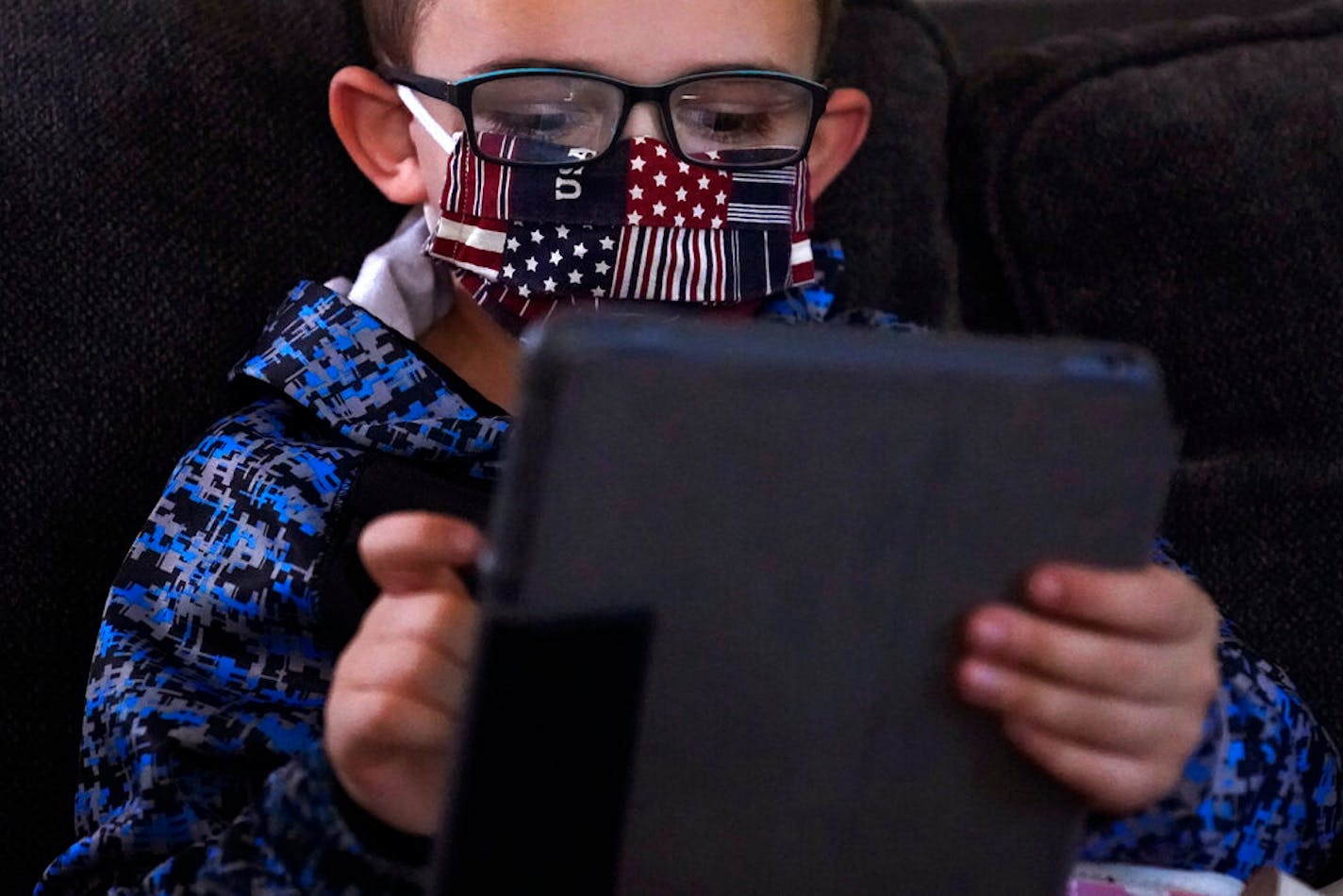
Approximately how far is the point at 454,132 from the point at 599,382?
0.60m

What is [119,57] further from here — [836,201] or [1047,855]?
[1047,855]

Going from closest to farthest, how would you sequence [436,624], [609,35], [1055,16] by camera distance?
1. [436,624]
2. [609,35]
3. [1055,16]

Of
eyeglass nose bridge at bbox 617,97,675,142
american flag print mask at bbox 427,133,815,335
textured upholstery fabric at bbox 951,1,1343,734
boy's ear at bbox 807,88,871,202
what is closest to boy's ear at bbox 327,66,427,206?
american flag print mask at bbox 427,133,815,335

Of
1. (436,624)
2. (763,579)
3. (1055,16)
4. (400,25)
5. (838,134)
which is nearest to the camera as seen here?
(763,579)

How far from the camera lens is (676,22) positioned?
0.91 metres

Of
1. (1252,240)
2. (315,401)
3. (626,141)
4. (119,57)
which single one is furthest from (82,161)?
(1252,240)

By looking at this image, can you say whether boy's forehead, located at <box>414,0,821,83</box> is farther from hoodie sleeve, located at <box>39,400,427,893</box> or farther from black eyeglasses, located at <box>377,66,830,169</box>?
hoodie sleeve, located at <box>39,400,427,893</box>

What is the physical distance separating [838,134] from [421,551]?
0.72 meters

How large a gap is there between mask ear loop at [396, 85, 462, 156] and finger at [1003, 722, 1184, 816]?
2.11 feet

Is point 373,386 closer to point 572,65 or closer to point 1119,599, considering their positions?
point 572,65

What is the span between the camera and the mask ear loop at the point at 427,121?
96 cm

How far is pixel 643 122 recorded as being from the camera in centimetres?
91

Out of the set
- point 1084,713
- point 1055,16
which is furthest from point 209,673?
point 1055,16

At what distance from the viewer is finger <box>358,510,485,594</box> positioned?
1.82 ft
